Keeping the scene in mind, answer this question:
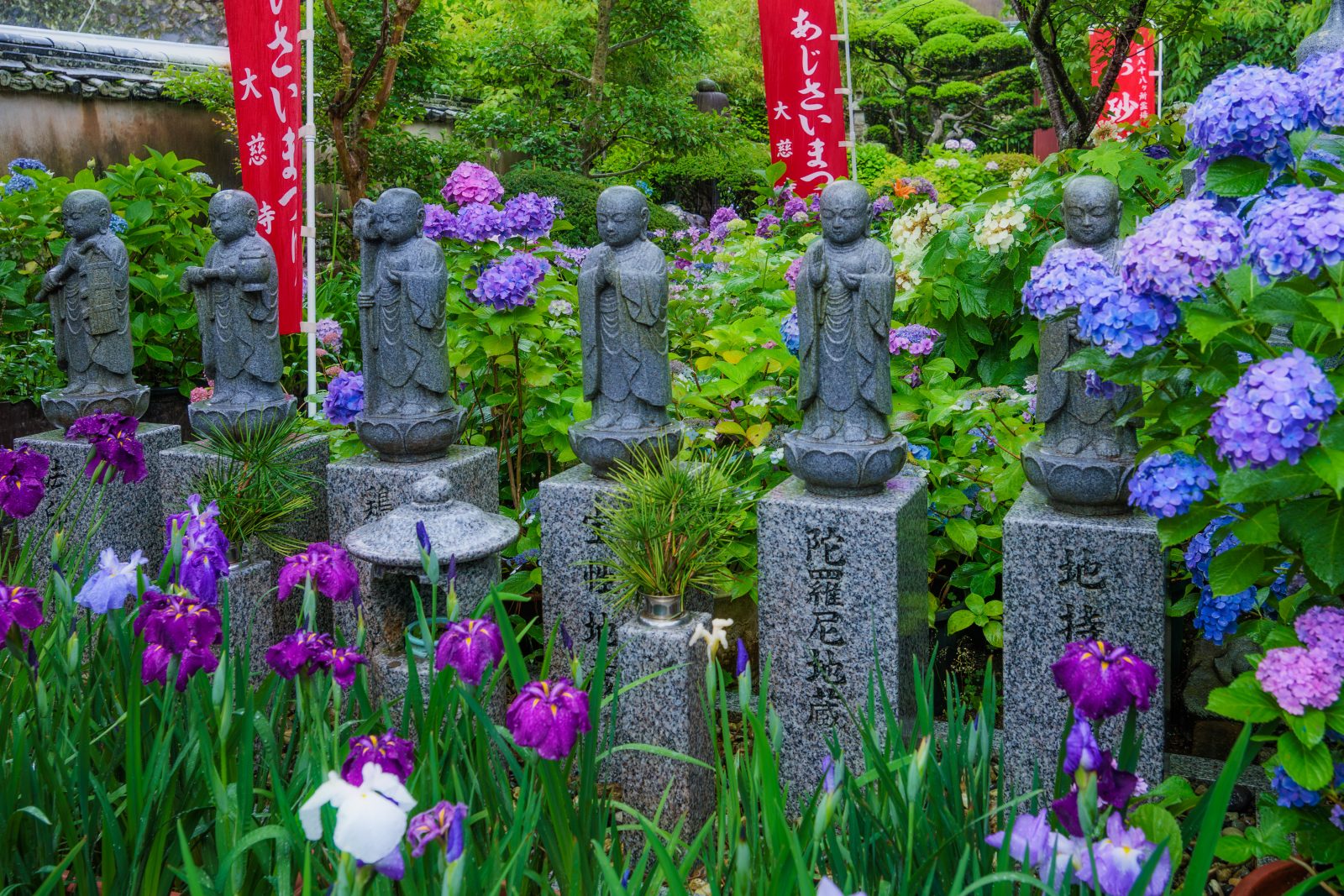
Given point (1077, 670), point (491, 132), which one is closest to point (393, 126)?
point (491, 132)

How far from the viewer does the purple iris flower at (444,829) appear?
132 centimetres

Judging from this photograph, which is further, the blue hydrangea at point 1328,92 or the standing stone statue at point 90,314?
the standing stone statue at point 90,314

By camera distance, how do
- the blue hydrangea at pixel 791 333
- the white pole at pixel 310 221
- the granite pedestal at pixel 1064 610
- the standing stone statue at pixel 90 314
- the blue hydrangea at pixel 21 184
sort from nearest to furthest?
the granite pedestal at pixel 1064 610
the blue hydrangea at pixel 791 333
the standing stone statue at pixel 90 314
the white pole at pixel 310 221
the blue hydrangea at pixel 21 184

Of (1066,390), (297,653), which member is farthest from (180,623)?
(1066,390)

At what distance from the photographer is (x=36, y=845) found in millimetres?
1999

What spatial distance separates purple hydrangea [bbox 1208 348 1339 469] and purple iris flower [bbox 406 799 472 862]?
4.13ft

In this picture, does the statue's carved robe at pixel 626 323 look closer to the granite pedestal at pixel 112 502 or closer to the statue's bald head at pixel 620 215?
the statue's bald head at pixel 620 215

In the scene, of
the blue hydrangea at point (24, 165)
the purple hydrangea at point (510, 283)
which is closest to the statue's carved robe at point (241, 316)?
the purple hydrangea at point (510, 283)

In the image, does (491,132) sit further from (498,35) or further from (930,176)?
(930,176)

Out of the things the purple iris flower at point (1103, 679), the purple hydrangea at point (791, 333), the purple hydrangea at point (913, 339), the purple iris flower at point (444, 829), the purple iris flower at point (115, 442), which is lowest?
the purple iris flower at point (444, 829)

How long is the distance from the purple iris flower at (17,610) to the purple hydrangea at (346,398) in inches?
83.9

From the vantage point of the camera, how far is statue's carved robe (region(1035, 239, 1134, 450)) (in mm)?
2969

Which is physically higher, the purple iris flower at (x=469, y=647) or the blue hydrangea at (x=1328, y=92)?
the blue hydrangea at (x=1328, y=92)

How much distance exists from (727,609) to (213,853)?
6.70ft
